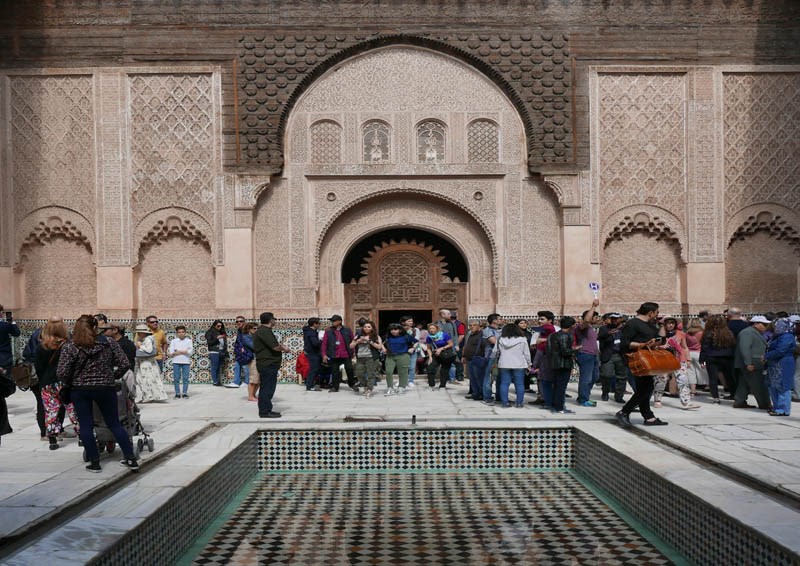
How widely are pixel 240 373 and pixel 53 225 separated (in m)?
3.45

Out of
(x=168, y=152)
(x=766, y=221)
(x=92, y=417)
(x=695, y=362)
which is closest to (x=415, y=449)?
(x=92, y=417)

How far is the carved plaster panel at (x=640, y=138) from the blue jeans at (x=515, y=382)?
4190mm

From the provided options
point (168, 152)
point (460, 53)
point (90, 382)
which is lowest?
point (90, 382)

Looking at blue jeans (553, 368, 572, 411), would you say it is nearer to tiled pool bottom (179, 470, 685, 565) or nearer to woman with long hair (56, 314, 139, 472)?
tiled pool bottom (179, 470, 685, 565)

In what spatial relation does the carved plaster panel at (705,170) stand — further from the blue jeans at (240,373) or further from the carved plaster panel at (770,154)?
the blue jeans at (240,373)

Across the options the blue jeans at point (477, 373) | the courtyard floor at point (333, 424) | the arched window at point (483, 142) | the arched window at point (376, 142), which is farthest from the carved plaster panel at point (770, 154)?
the blue jeans at point (477, 373)

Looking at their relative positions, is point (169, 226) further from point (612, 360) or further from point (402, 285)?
point (612, 360)

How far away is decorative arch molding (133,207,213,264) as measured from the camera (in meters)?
11.4

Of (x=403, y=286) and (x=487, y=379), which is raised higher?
(x=403, y=286)

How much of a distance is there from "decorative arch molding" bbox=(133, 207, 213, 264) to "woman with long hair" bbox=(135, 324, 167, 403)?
2642mm

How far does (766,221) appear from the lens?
1147 cm

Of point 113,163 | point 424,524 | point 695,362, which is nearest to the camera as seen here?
point 424,524

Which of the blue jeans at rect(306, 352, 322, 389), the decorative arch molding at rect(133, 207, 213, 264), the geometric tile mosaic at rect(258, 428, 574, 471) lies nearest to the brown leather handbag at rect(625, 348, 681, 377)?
the geometric tile mosaic at rect(258, 428, 574, 471)

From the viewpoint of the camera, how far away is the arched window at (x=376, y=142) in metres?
11.7
